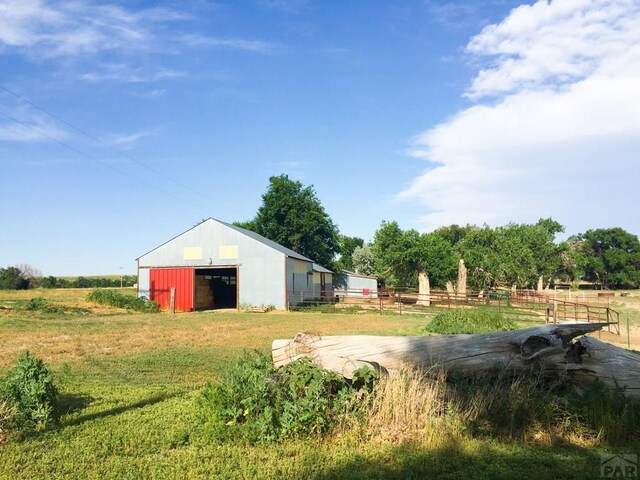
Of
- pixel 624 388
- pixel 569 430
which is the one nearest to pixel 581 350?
pixel 624 388

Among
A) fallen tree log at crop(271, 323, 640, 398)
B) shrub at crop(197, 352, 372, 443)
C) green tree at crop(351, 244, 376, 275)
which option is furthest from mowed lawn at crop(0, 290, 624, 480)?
green tree at crop(351, 244, 376, 275)

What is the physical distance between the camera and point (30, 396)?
6.14 m

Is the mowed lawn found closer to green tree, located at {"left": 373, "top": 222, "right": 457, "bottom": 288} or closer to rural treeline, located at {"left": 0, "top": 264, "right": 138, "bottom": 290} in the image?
green tree, located at {"left": 373, "top": 222, "right": 457, "bottom": 288}

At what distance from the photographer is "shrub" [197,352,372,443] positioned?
5.55 m

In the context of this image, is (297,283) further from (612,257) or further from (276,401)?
(612,257)

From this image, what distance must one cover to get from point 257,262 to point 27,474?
91.1 ft

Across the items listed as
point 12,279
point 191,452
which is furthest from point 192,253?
point 12,279

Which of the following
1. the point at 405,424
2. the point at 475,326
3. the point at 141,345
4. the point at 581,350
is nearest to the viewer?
the point at 405,424

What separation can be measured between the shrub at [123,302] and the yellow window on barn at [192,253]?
3735 millimetres

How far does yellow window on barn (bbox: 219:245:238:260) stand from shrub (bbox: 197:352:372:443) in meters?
26.5

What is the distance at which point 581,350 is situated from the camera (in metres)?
6.40

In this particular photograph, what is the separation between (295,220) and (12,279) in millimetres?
35244

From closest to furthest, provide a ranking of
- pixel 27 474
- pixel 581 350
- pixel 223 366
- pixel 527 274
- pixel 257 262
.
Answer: pixel 27 474, pixel 581 350, pixel 223 366, pixel 257 262, pixel 527 274

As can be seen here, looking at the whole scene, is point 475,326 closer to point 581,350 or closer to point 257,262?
point 581,350
